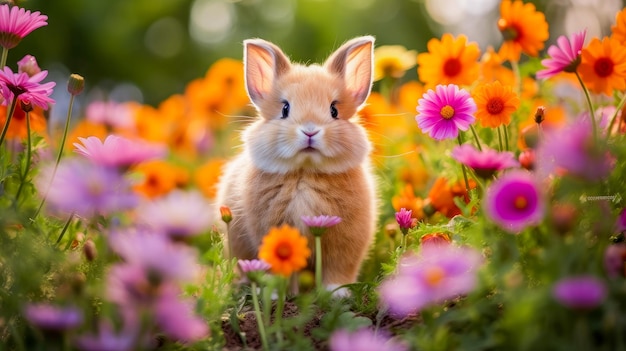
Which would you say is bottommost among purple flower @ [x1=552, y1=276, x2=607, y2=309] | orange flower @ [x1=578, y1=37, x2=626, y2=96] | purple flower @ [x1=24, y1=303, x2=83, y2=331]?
purple flower @ [x1=24, y1=303, x2=83, y2=331]

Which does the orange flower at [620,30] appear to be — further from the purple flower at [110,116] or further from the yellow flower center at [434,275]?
the purple flower at [110,116]

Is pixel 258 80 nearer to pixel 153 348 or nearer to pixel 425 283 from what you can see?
pixel 153 348

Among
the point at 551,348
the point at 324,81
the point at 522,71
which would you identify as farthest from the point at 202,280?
the point at 522,71

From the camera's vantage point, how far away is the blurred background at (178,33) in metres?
8.31

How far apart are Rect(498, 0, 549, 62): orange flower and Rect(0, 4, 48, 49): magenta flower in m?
1.67

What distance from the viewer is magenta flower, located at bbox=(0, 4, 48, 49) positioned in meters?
2.04

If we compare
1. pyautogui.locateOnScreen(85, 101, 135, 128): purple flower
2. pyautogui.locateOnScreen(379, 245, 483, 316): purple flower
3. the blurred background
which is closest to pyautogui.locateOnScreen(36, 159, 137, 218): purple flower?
pyautogui.locateOnScreen(379, 245, 483, 316): purple flower

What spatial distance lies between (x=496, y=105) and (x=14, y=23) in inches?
57.7

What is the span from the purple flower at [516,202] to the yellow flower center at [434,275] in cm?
17

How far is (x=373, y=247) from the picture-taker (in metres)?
2.99

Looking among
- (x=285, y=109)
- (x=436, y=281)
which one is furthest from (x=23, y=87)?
(x=436, y=281)

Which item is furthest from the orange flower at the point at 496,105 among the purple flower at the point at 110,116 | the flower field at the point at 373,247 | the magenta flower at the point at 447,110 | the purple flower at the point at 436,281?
the purple flower at the point at 110,116

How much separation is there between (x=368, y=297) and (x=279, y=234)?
53 centimetres

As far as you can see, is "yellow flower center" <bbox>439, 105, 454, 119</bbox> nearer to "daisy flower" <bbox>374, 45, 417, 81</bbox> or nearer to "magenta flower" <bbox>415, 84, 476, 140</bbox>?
"magenta flower" <bbox>415, 84, 476, 140</bbox>
